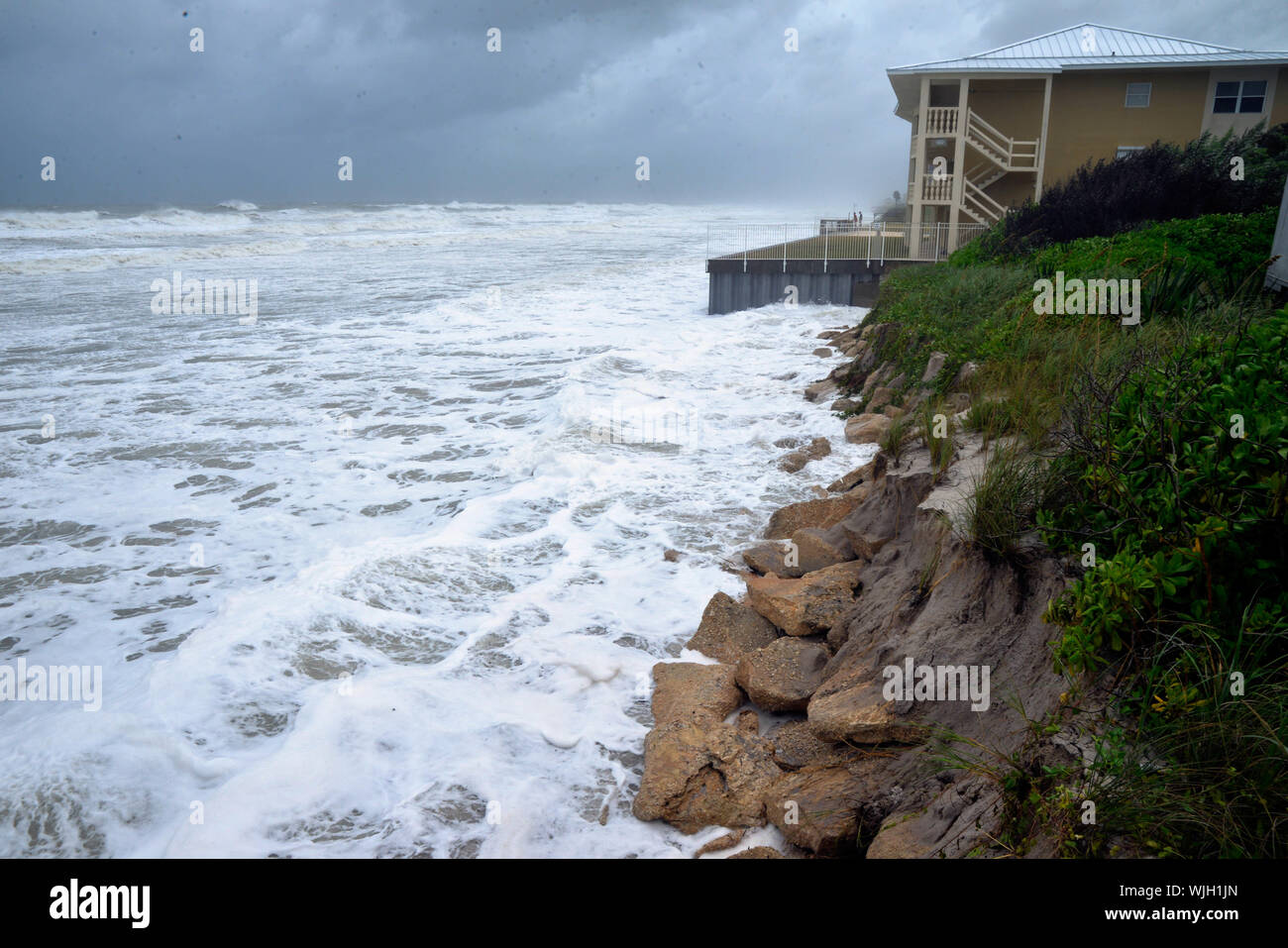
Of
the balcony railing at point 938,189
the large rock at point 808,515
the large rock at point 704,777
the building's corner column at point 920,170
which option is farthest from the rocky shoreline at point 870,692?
the balcony railing at point 938,189

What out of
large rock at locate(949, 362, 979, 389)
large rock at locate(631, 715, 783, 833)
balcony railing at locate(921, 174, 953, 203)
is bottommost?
large rock at locate(631, 715, 783, 833)

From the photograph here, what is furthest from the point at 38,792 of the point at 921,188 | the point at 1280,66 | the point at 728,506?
the point at 1280,66

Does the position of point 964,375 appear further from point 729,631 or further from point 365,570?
point 365,570

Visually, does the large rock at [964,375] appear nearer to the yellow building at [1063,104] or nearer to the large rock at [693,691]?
the large rock at [693,691]

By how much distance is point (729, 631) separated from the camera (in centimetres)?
657

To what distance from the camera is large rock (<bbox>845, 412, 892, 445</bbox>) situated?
11055 millimetres

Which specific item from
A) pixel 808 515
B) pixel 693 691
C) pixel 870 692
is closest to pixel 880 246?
pixel 808 515

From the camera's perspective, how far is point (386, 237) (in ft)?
186

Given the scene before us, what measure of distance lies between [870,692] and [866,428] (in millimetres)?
6911

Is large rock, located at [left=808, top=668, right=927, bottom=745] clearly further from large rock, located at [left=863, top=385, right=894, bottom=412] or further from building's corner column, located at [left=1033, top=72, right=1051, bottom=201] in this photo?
building's corner column, located at [left=1033, top=72, right=1051, bottom=201]

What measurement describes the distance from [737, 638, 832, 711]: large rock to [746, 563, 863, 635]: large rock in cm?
24

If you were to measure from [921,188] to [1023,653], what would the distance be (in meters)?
22.6

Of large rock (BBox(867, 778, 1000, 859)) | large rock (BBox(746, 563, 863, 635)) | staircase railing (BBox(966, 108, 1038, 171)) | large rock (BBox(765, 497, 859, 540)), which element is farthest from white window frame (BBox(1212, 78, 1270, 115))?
large rock (BBox(867, 778, 1000, 859))
